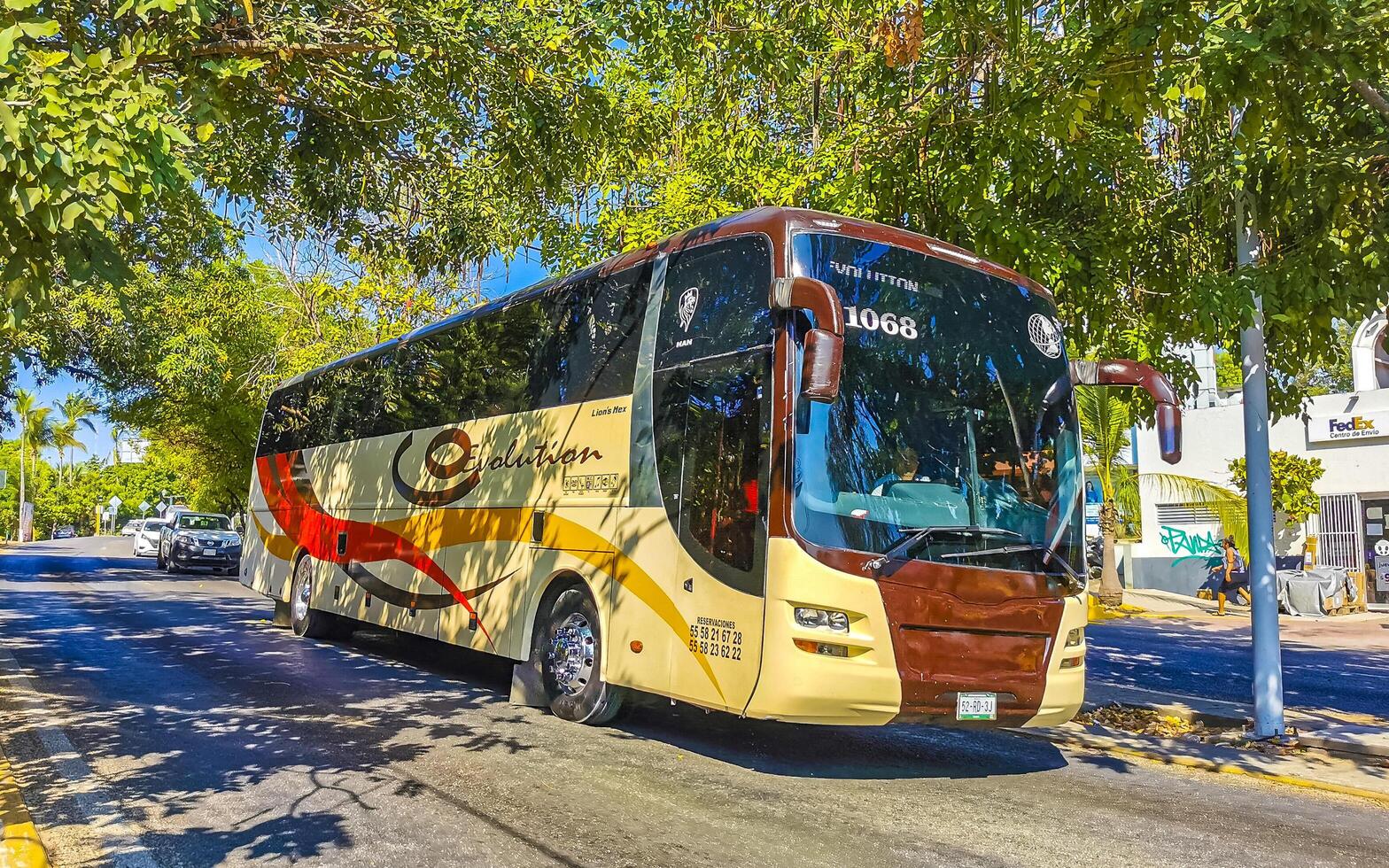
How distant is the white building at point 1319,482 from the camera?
2503 cm

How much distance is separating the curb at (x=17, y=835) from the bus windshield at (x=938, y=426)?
417 cm

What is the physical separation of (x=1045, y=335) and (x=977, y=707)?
9.09ft

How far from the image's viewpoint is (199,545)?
30.5 m

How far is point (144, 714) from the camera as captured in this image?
848 centimetres

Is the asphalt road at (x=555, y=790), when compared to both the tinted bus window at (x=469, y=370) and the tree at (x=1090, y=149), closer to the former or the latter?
the tinted bus window at (x=469, y=370)

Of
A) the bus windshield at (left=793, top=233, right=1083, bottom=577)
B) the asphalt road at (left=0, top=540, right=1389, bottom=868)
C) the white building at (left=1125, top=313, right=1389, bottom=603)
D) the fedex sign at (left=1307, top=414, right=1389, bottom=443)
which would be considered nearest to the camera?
the asphalt road at (left=0, top=540, right=1389, bottom=868)

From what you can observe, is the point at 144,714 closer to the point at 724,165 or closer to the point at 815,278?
the point at 815,278

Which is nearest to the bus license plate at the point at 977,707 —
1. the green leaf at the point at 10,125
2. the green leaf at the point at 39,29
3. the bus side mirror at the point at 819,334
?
the bus side mirror at the point at 819,334

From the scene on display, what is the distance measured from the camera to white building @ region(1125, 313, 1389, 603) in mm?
25031

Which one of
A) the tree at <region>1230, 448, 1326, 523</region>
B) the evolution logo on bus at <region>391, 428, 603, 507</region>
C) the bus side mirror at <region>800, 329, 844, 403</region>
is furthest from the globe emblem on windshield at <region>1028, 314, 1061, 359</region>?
the tree at <region>1230, 448, 1326, 523</region>

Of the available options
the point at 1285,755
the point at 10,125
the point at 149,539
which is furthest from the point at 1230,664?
the point at 149,539

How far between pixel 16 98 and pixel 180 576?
2717cm

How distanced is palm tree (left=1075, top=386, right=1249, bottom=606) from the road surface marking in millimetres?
18860

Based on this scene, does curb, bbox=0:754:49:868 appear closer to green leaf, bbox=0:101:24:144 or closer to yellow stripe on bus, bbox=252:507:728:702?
green leaf, bbox=0:101:24:144
